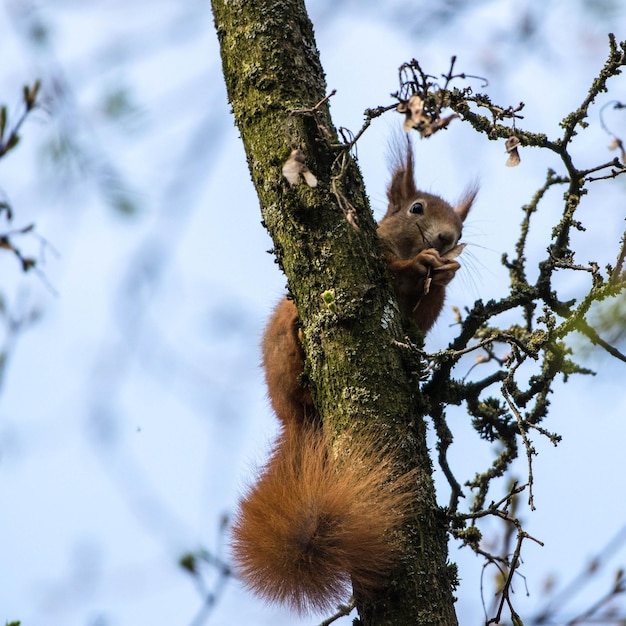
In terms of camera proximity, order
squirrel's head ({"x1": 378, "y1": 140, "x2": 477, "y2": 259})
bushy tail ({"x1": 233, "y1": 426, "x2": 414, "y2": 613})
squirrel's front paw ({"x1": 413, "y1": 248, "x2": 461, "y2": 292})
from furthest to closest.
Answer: squirrel's head ({"x1": 378, "y1": 140, "x2": 477, "y2": 259}), squirrel's front paw ({"x1": 413, "y1": 248, "x2": 461, "y2": 292}), bushy tail ({"x1": 233, "y1": 426, "x2": 414, "y2": 613})

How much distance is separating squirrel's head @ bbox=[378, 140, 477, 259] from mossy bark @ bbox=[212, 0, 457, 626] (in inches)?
43.9

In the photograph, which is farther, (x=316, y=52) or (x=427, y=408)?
(x=316, y=52)

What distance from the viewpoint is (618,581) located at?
3.20m

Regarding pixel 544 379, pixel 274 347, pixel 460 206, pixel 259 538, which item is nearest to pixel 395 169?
pixel 460 206

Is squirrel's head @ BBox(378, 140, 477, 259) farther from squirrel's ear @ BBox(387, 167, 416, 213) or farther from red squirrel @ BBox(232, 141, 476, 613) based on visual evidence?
red squirrel @ BBox(232, 141, 476, 613)

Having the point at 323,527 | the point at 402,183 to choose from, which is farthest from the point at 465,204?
the point at 323,527

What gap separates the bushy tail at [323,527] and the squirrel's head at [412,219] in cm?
143

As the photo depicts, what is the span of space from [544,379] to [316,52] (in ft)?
4.17

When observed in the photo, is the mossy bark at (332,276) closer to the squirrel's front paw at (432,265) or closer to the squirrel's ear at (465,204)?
the squirrel's front paw at (432,265)

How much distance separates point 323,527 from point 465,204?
100 inches

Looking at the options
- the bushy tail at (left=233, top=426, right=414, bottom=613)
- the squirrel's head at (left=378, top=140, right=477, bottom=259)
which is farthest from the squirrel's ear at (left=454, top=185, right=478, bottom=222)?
the bushy tail at (left=233, top=426, right=414, bottom=613)

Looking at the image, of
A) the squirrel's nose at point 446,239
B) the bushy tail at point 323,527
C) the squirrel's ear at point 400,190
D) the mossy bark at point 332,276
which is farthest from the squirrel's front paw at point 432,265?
the bushy tail at point 323,527

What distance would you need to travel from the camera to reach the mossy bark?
220cm

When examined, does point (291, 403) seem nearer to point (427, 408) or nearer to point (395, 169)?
point (427, 408)
